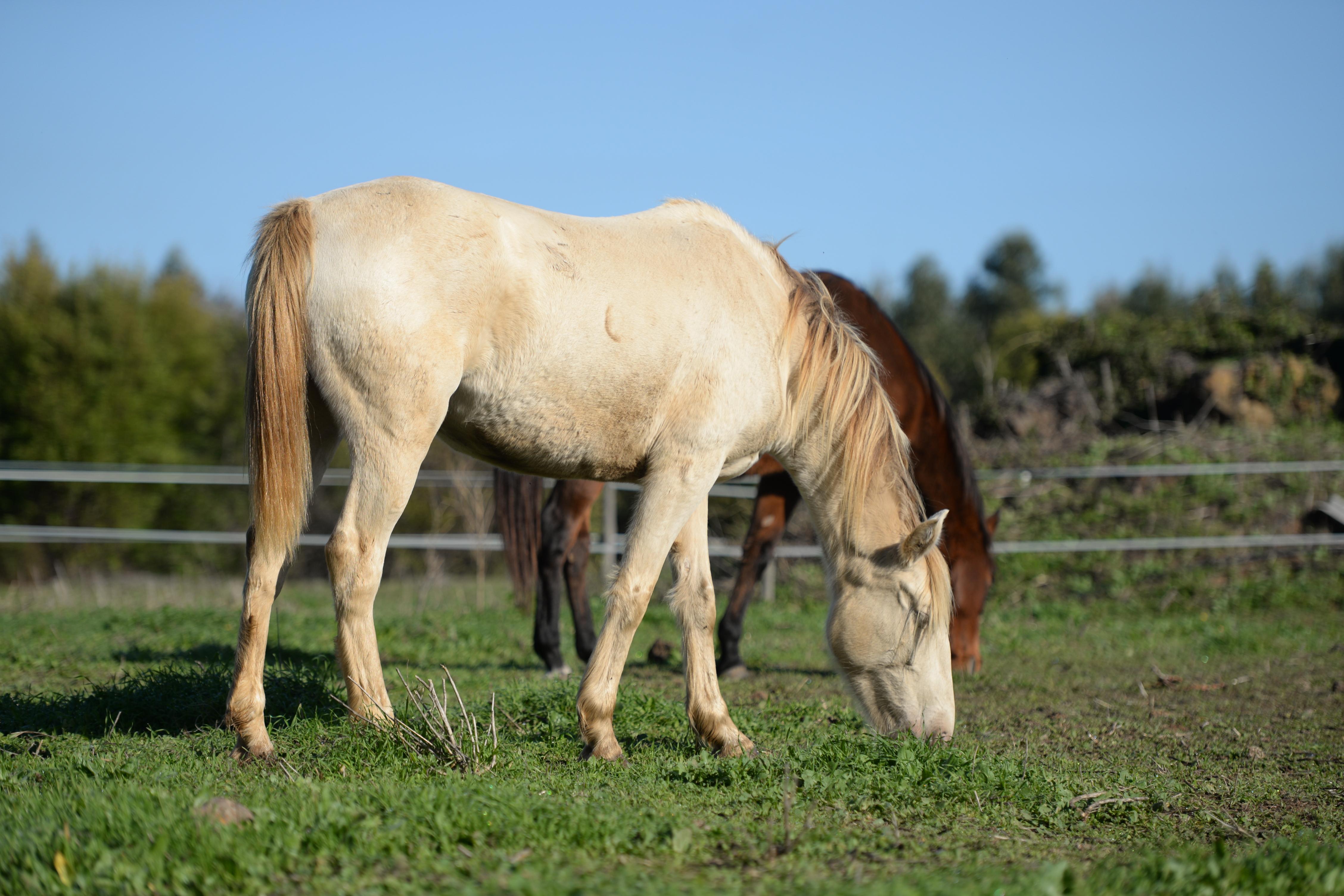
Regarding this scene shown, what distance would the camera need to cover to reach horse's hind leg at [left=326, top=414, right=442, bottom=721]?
3.14 meters

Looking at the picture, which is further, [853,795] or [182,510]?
[182,510]

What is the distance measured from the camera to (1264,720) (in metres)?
4.68

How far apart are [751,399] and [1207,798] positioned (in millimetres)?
2041

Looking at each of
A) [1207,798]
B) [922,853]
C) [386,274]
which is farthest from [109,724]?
[1207,798]

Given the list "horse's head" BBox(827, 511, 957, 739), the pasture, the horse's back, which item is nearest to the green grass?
the pasture

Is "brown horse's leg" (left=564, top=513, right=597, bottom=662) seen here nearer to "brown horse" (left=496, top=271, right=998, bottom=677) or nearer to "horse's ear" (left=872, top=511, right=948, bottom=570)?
"brown horse" (left=496, top=271, right=998, bottom=677)

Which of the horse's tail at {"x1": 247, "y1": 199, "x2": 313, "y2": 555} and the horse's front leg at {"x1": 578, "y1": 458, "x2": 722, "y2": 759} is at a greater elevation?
the horse's tail at {"x1": 247, "y1": 199, "x2": 313, "y2": 555}

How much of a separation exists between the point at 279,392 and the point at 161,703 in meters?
1.54

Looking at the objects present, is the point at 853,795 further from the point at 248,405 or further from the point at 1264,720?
the point at 1264,720

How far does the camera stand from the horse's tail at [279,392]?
3.06m

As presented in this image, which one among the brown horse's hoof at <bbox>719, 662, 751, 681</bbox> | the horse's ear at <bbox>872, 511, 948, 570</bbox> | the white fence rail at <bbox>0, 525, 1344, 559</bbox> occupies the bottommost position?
the brown horse's hoof at <bbox>719, 662, 751, 681</bbox>

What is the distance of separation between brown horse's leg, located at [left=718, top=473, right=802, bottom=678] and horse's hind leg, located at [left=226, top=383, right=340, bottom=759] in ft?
11.2

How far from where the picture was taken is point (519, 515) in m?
6.70

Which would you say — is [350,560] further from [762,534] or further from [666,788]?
[762,534]
